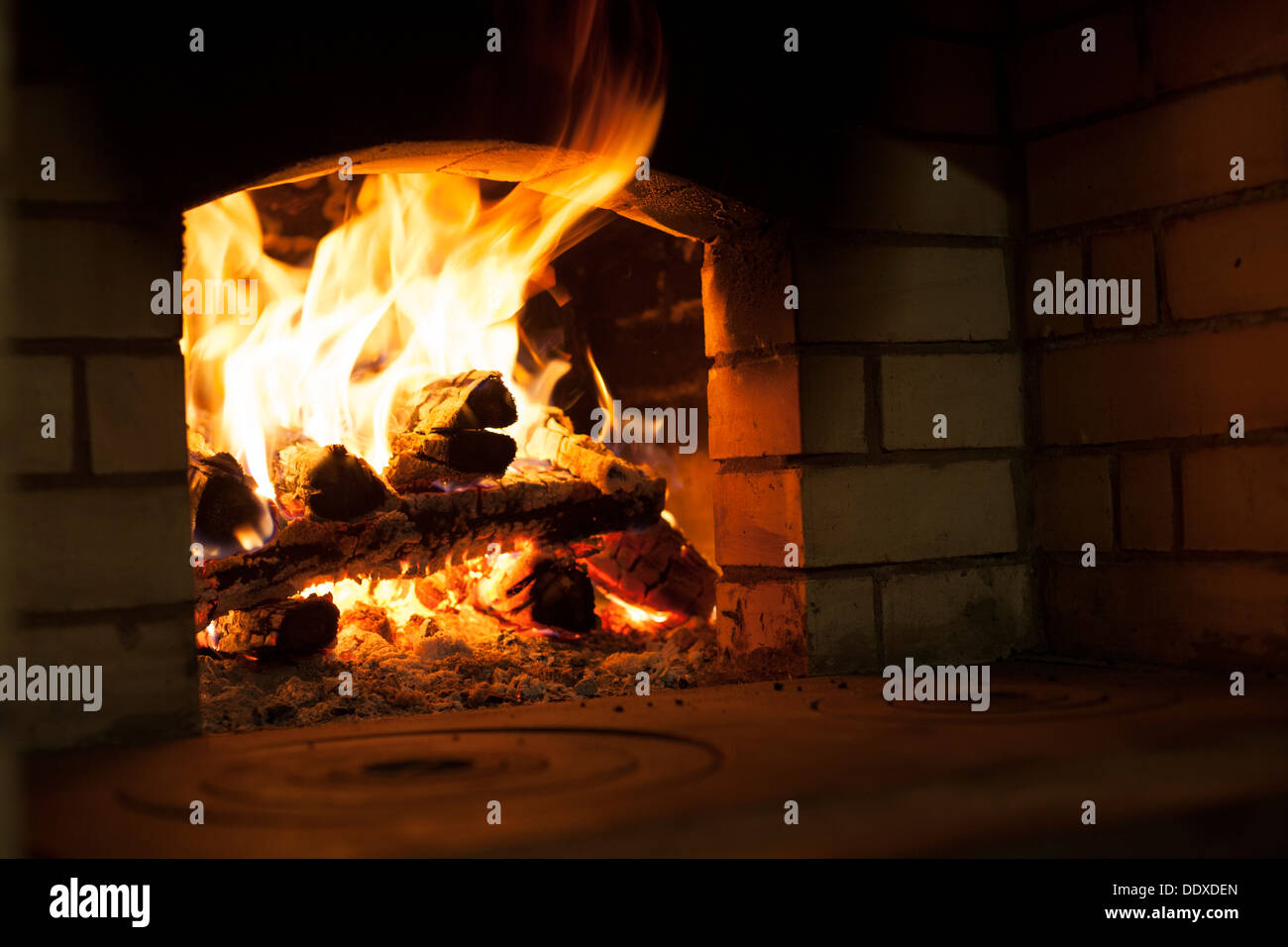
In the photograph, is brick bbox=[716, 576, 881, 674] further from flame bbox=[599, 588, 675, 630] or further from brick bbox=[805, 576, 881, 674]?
flame bbox=[599, 588, 675, 630]

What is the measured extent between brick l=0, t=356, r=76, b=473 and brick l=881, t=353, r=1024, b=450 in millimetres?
2307

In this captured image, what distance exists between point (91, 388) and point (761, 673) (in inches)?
82.7

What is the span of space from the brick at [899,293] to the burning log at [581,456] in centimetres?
119

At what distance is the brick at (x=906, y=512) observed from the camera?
388 centimetres

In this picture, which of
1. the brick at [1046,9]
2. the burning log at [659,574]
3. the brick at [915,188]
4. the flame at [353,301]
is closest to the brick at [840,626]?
the brick at [915,188]

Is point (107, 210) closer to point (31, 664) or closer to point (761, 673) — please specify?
point (31, 664)

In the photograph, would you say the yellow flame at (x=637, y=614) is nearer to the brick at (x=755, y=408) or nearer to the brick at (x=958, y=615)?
the brick at (x=755, y=408)

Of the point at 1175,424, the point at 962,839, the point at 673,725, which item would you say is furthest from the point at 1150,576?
the point at 962,839

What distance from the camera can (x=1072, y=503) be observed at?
162 inches

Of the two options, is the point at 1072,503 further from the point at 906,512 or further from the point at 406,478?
the point at 406,478

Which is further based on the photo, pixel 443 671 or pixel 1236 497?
pixel 443 671

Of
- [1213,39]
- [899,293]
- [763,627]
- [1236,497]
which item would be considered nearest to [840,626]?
[763,627]

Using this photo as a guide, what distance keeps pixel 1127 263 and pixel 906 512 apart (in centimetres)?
101

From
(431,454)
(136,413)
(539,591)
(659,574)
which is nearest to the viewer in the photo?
(136,413)
